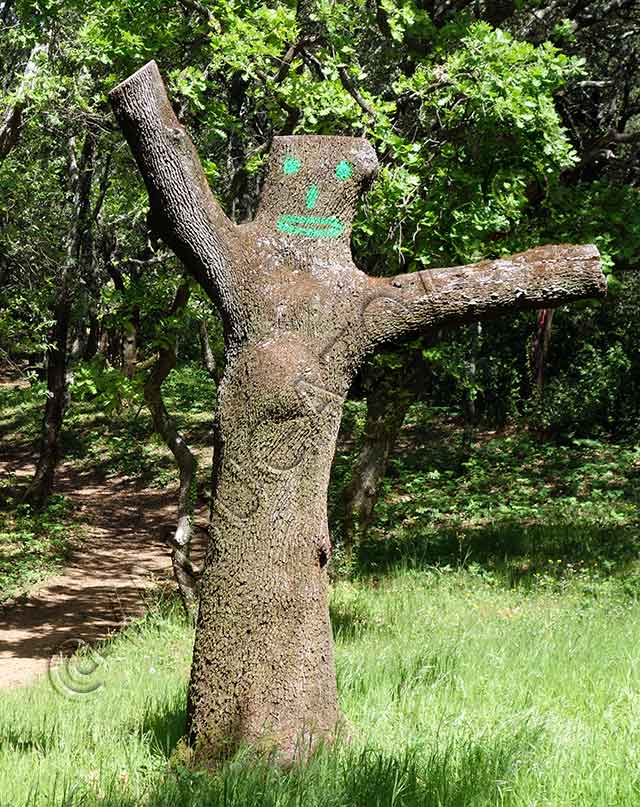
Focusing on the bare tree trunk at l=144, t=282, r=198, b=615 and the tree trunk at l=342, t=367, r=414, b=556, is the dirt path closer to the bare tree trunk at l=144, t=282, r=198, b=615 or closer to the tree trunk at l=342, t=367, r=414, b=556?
the bare tree trunk at l=144, t=282, r=198, b=615

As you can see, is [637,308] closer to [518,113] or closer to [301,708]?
[518,113]

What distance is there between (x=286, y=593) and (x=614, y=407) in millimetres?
16837

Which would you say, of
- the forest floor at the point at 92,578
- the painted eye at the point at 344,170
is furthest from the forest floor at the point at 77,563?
the painted eye at the point at 344,170

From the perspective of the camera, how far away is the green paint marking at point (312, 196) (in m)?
5.11

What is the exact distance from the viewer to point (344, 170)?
205 inches

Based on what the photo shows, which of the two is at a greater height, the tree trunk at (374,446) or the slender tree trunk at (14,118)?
the slender tree trunk at (14,118)

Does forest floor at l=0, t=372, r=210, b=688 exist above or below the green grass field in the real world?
below

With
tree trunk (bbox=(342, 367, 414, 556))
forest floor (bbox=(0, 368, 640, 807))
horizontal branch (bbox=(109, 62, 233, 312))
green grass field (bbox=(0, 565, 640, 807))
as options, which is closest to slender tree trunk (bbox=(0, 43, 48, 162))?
forest floor (bbox=(0, 368, 640, 807))

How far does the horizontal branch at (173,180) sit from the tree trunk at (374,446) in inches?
323

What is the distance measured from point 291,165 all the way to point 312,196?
22 centimetres

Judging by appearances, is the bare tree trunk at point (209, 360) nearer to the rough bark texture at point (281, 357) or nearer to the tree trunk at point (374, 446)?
the tree trunk at point (374, 446)

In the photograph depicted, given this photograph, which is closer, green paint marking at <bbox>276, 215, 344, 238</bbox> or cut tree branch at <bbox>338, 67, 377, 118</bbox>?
green paint marking at <bbox>276, 215, 344, 238</bbox>

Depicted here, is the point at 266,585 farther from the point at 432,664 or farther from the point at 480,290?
the point at 432,664

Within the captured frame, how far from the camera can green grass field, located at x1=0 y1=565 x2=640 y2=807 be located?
13.4 feet
